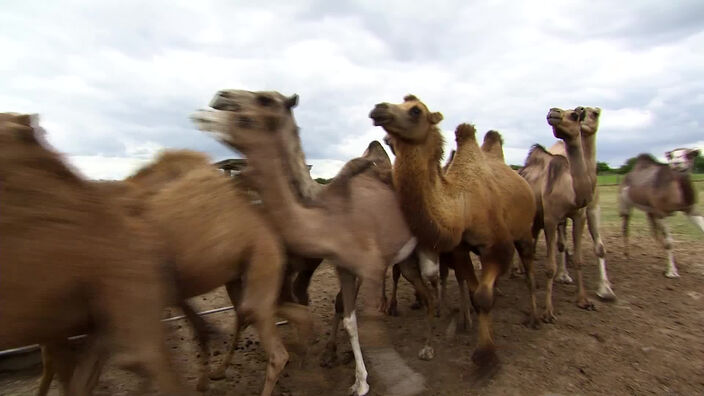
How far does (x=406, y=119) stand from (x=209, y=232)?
202cm

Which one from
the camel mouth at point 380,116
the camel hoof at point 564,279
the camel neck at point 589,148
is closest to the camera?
the camel mouth at point 380,116

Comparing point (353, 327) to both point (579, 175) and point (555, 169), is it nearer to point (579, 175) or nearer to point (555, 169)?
point (579, 175)

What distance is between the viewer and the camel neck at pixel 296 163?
4008mm

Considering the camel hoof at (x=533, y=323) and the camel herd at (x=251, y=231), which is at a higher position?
the camel herd at (x=251, y=231)

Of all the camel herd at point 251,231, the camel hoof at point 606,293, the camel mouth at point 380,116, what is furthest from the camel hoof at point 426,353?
the camel hoof at point 606,293

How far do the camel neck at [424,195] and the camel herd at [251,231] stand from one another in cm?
1

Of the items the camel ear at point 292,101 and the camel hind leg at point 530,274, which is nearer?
the camel ear at point 292,101

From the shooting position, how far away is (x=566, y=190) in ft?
20.2

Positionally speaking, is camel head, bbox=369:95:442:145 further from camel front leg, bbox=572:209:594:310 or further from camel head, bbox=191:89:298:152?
camel front leg, bbox=572:209:594:310

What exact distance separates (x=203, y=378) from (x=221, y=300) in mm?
2545

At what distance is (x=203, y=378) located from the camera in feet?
13.7

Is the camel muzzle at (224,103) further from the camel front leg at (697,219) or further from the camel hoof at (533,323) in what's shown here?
the camel front leg at (697,219)

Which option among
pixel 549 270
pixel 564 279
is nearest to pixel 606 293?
pixel 549 270

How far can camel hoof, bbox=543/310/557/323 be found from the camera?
5.65m
